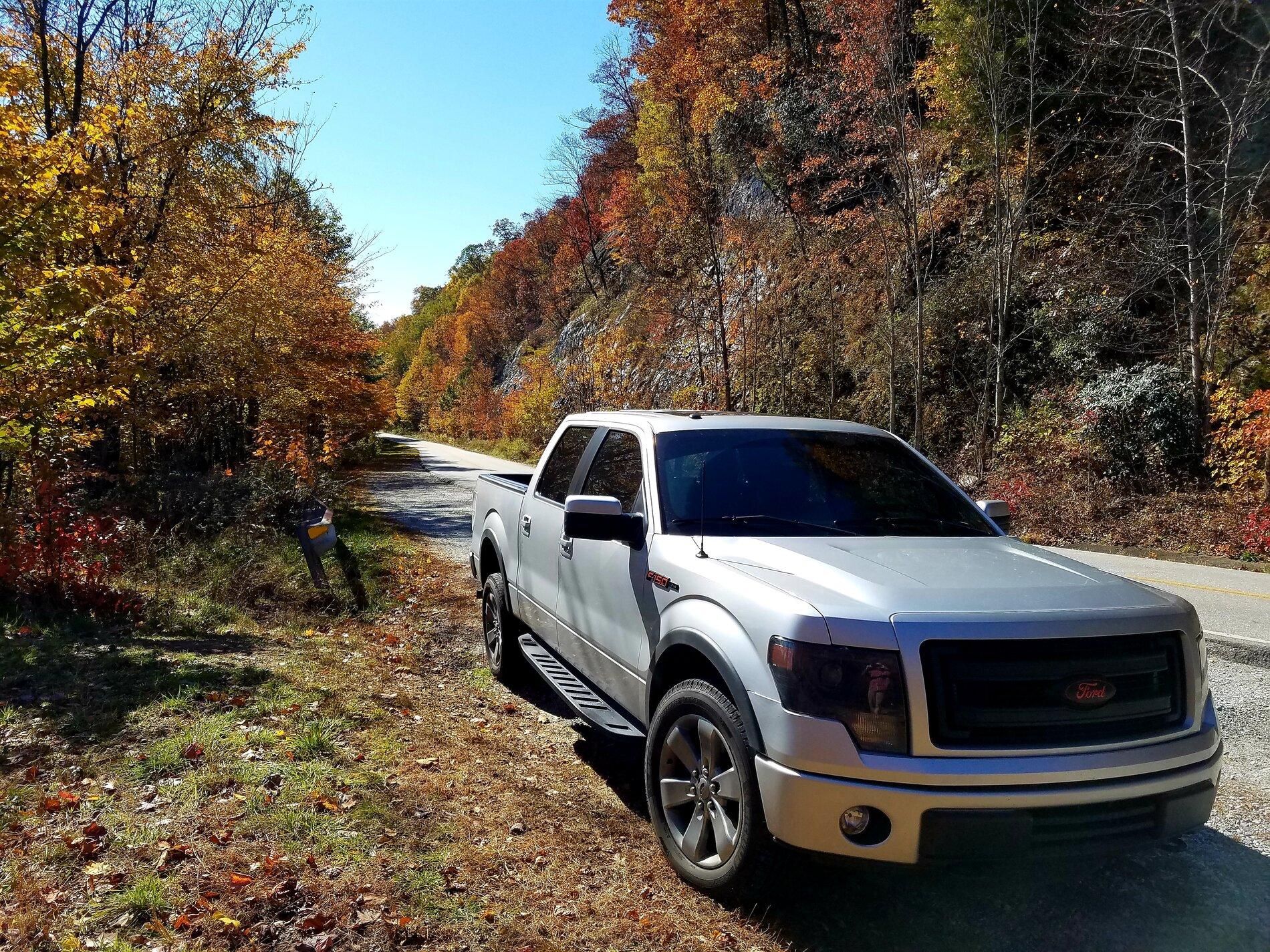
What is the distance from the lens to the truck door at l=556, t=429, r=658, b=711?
3.90m

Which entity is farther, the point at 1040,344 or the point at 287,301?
the point at 1040,344

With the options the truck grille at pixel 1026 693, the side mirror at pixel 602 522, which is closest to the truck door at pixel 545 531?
the side mirror at pixel 602 522

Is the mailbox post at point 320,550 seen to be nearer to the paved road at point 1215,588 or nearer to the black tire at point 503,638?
the black tire at point 503,638

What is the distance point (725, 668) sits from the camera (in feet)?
10.1

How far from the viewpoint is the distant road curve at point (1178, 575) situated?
7656 mm

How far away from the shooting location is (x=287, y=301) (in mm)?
15461

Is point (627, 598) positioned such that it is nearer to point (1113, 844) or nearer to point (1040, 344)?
point (1113, 844)

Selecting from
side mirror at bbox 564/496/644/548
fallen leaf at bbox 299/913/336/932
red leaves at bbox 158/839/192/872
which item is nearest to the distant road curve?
side mirror at bbox 564/496/644/548

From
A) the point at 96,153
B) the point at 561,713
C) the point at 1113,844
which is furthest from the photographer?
the point at 96,153

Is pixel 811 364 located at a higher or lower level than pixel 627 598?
higher

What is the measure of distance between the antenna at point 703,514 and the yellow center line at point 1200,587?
7752 millimetres

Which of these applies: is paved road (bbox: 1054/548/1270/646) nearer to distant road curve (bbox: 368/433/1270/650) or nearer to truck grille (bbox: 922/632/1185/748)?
distant road curve (bbox: 368/433/1270/650)

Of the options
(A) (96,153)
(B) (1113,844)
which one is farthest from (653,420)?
(A) (96,153)

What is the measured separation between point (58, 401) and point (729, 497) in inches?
273
